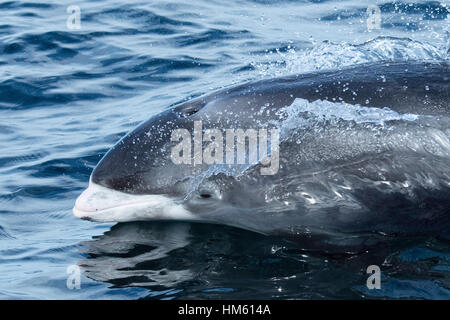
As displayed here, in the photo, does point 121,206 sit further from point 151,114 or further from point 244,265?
point 151,114

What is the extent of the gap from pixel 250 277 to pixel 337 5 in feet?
35.4

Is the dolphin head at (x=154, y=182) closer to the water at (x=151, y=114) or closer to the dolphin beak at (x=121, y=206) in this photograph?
the dolphin beak at (x=121, y=206)

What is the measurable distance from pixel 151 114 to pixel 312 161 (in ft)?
A: 15.7

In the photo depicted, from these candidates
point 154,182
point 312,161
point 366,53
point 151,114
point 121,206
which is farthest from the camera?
point 151,114

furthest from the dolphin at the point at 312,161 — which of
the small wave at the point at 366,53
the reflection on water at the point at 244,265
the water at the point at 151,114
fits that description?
→ the small wave at the point at 366,53

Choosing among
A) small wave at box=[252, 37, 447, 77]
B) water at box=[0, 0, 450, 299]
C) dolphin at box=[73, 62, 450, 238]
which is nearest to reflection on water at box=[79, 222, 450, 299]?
water at box=[0, 0, 450, 299]

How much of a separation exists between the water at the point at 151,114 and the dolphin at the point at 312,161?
1.00ft

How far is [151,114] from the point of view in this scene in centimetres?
1112

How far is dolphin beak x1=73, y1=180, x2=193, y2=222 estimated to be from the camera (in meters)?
7.25

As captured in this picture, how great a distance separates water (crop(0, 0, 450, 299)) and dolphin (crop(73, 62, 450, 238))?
304 millimetres

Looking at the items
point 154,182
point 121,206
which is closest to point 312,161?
point 154,182

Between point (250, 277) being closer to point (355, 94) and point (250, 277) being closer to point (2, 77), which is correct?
point (355, 94)
